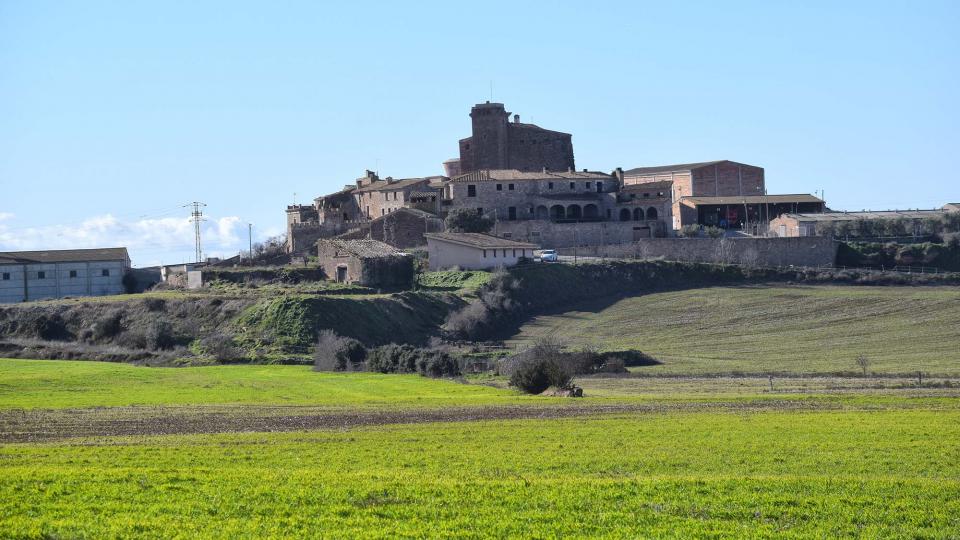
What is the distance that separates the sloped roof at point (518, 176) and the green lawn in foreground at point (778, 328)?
16839 mm

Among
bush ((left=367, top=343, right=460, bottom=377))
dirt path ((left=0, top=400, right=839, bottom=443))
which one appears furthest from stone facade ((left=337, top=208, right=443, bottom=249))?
dirt path ((left=0, top=400, right=839, bottom=443))

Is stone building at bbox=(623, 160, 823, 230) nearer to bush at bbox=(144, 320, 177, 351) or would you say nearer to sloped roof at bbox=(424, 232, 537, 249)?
sloped roof at bbox=(424, 232, 537, 249)

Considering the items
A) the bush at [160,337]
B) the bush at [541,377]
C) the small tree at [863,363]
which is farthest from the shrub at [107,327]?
the small tree at [863,363]

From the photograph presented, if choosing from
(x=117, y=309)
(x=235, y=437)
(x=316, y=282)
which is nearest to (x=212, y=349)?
(x=117, y=309)

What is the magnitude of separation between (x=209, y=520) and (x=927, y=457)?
44.0ft

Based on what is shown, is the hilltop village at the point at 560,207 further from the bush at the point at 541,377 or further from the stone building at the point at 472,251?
the bush at the point at 541,377

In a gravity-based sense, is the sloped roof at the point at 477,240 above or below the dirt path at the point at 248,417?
above

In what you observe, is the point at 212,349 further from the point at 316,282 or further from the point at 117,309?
the point at 316,282

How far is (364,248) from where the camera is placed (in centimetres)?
7006

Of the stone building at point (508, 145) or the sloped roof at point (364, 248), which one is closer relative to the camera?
the sloped roof at point (364, 248)

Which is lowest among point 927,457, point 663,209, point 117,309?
point 927,457

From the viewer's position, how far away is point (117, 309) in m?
62.8

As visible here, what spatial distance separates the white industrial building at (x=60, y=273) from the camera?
73.1 meters

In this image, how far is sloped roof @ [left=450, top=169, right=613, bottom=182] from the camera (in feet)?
280
